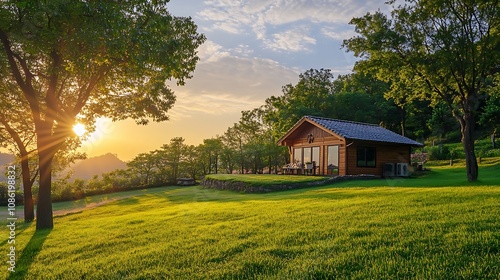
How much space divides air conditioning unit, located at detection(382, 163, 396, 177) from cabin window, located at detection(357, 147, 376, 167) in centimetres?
107

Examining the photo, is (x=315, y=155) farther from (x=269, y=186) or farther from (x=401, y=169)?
(x=269, y=186)

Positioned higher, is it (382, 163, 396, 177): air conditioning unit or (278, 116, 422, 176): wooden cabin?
(278, 116, 422, 176): wooden cabin

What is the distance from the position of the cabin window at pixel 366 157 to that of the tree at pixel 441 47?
769cm

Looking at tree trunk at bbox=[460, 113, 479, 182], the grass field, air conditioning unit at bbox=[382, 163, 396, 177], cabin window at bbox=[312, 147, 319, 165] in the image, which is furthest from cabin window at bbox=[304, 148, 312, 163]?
the grass field

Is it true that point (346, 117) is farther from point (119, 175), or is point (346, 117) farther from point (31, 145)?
point (31, 145)

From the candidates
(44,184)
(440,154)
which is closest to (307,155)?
(440,154)

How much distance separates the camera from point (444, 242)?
17.7ft

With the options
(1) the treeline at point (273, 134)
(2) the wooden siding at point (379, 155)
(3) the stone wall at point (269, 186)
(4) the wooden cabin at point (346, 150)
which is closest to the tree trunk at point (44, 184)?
(3) the stone wall at point (269, 186)

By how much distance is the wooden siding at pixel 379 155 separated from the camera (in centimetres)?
2603

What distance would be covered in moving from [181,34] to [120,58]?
129 inches

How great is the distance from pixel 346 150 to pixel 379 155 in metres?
3.96

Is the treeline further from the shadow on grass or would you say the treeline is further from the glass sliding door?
the shadow on grass

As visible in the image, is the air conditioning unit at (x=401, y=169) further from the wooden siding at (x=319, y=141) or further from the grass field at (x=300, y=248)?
the grass field at (x=300, y=248)

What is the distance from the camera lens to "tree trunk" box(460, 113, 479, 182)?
17641 mm
